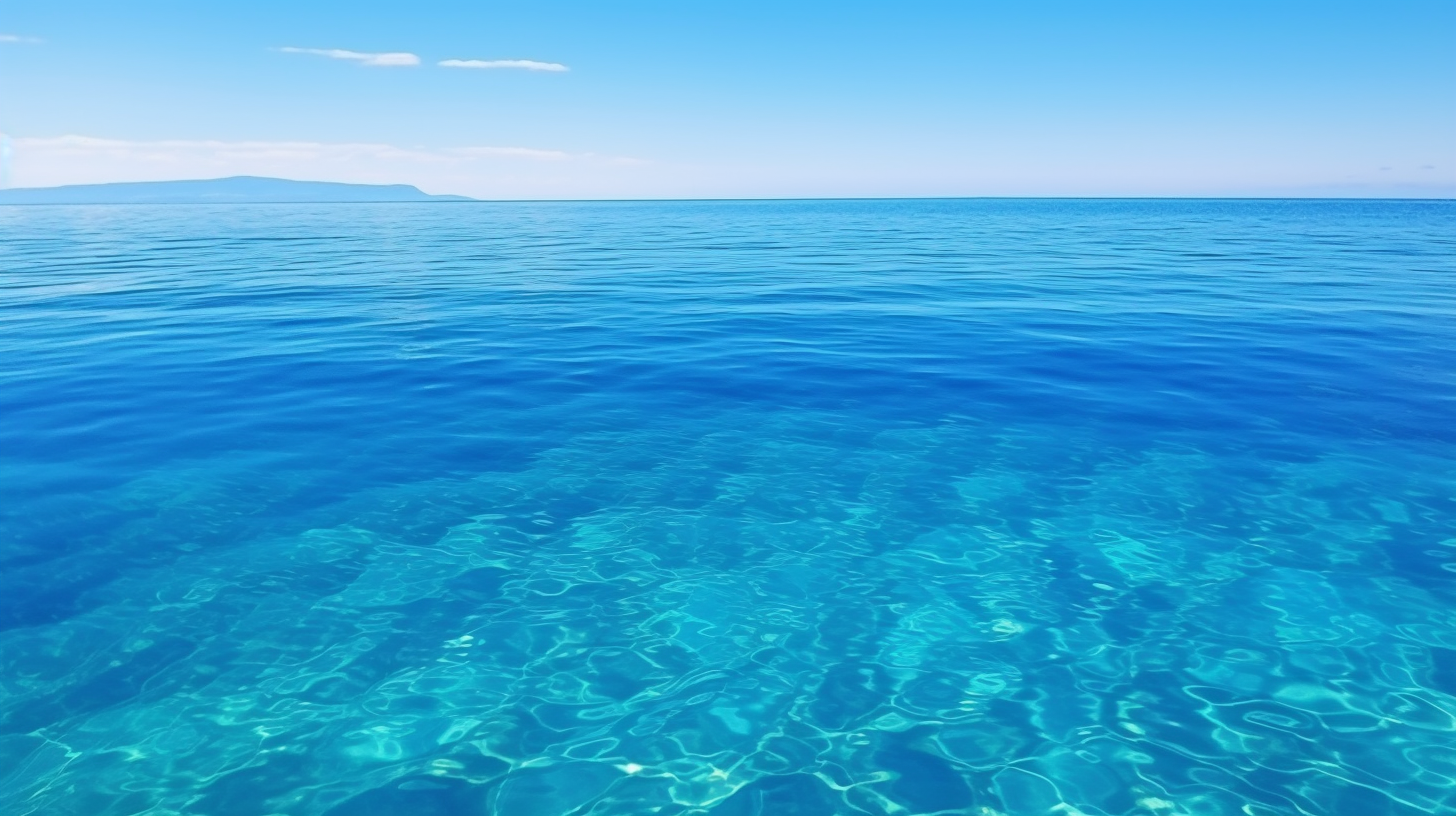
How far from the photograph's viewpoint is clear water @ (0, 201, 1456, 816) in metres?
5.96

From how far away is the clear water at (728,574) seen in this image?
596cm

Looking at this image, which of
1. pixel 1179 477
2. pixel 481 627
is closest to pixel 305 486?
pixel 481 627

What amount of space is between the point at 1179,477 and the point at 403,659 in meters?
9.88

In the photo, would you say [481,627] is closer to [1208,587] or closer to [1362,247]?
[1208,587]

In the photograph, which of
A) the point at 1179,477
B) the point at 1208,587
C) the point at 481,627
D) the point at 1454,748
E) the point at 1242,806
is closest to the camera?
the point at 1242,806

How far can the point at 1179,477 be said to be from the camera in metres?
11.0

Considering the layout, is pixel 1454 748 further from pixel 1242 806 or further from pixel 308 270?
pixel 308 270

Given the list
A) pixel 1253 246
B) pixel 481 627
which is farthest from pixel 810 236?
pixel 481 627

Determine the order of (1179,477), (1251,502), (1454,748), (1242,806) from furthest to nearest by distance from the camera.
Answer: (1179,477) → (1251,502) → (1454,748) → (1242,806)

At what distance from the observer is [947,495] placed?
34.9 ft

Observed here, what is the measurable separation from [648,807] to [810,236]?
52.7 metres

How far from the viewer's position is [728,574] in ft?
28.7

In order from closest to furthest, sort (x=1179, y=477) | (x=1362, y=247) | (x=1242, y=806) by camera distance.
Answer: (x=1242, y=806), (x=1179, y=477), (x=1362, y=247)

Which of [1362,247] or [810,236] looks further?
[810,236]
